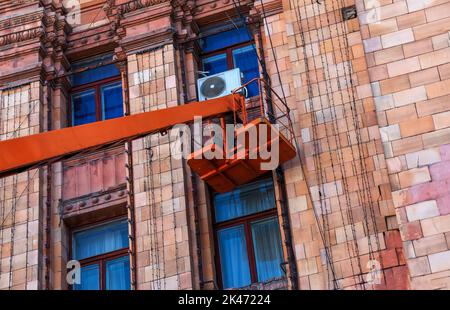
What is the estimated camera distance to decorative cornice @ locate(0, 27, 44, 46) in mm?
34375

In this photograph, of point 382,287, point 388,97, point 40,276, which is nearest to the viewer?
point 382,287

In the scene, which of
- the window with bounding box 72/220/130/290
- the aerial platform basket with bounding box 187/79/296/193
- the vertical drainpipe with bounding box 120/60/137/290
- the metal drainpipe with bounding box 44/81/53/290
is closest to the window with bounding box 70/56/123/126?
the vertical drainpipe with bounding box 120/60/137/290

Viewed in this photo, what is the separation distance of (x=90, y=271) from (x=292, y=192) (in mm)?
5759

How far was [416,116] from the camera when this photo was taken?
27.8 meters

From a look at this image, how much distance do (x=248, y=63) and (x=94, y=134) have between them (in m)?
5.94

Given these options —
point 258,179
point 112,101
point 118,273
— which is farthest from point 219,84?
point 118,273

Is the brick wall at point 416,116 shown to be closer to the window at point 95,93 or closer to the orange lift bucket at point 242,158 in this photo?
the orange lift bucket at point 242,158

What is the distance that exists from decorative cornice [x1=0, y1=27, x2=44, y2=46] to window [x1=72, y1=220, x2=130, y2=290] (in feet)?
19.4

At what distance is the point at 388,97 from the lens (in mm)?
28297

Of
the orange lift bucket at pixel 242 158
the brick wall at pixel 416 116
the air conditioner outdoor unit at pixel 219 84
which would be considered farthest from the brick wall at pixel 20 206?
the brick wall at pixel 416 116

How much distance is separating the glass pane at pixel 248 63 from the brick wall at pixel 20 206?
5.45 metres
